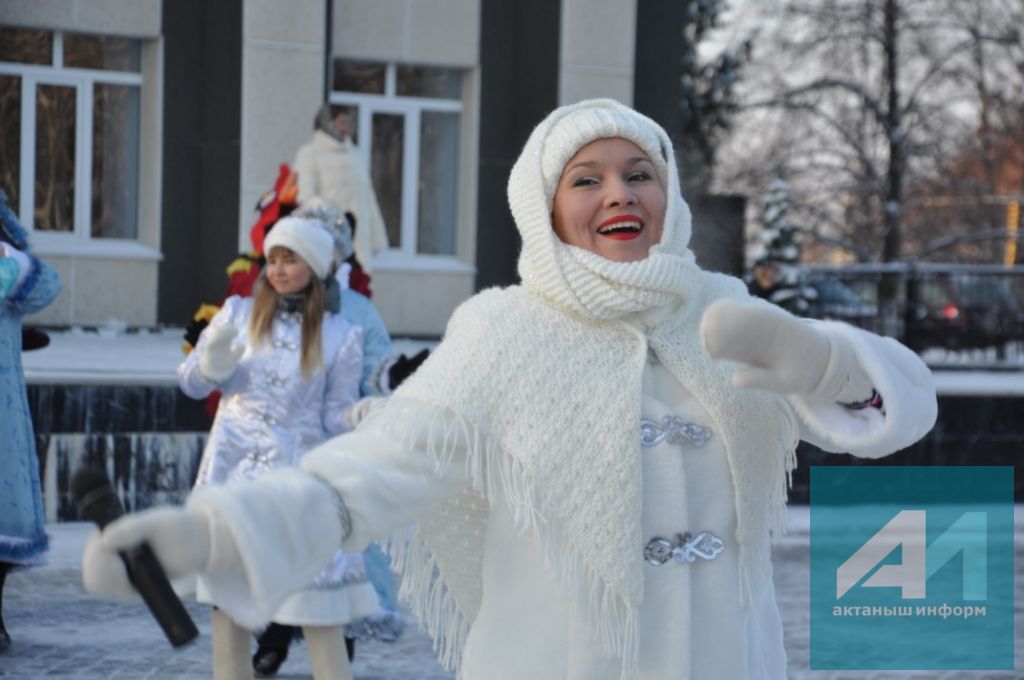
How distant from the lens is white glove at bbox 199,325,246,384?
20.4 ft

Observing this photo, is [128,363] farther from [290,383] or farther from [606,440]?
[606,440]

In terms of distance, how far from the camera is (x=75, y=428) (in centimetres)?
1023

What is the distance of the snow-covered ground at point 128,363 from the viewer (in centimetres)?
1051

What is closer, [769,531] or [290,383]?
[769,531]

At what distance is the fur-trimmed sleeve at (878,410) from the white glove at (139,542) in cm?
110

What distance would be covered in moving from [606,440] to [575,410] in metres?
0.08

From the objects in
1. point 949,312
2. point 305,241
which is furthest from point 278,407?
point 949,312

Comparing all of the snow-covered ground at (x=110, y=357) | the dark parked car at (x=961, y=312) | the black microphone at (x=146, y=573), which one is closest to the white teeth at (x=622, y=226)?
the black microphone at (x=146, y=573)

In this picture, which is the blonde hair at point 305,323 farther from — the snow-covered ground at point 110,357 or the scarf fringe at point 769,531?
the snow-covered ground at point 110,357

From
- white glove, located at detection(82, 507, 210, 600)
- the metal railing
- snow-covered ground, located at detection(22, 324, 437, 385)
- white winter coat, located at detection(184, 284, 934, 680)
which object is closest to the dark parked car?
the metal railing

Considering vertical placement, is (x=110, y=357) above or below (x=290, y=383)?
below

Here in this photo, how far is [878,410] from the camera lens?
9.87ft

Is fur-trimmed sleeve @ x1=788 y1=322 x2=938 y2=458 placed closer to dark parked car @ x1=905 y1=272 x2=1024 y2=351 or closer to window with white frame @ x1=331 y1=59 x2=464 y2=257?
dark parked car @ x1=905 y1=272 x2=1024 y2=351

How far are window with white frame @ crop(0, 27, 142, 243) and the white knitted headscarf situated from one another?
14543mm
